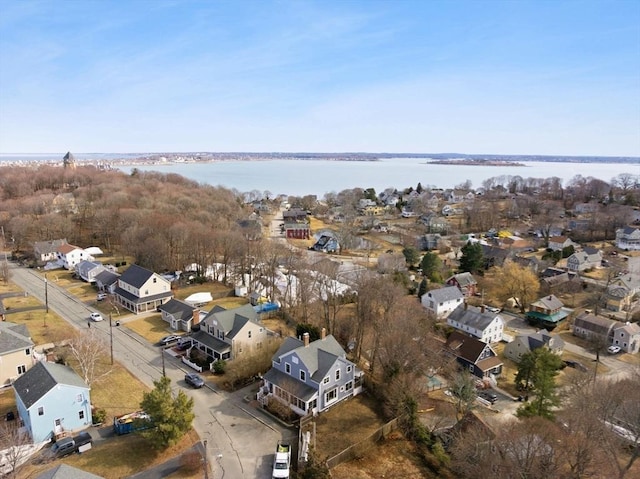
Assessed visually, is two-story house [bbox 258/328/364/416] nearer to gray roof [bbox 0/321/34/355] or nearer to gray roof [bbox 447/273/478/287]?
gray roof [bbox 0/321/34/355]

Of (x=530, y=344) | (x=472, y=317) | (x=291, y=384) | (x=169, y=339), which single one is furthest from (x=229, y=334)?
(x=530, y=344)

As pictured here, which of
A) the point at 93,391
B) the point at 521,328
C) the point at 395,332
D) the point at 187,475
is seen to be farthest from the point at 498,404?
the point at 93,391

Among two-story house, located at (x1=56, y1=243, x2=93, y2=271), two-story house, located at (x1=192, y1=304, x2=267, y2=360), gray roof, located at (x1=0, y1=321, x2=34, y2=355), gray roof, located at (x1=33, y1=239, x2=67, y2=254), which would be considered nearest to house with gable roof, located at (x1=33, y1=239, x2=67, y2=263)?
gray roof, located at (x1=33, y1=239, x2=67, y2=254)

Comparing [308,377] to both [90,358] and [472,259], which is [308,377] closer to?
[90,358]

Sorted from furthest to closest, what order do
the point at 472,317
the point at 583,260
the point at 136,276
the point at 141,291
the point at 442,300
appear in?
1. the point at 583,260
2. the point at 442,300
3. the point at 136,276
4. the point at 141,291
5. the point at 472,317

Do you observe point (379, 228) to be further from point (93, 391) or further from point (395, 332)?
point (93, 391)

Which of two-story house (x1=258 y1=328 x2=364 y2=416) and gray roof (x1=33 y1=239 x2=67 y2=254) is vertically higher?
gray roof (x1=33 y1=239 x2=67 y2=254)
